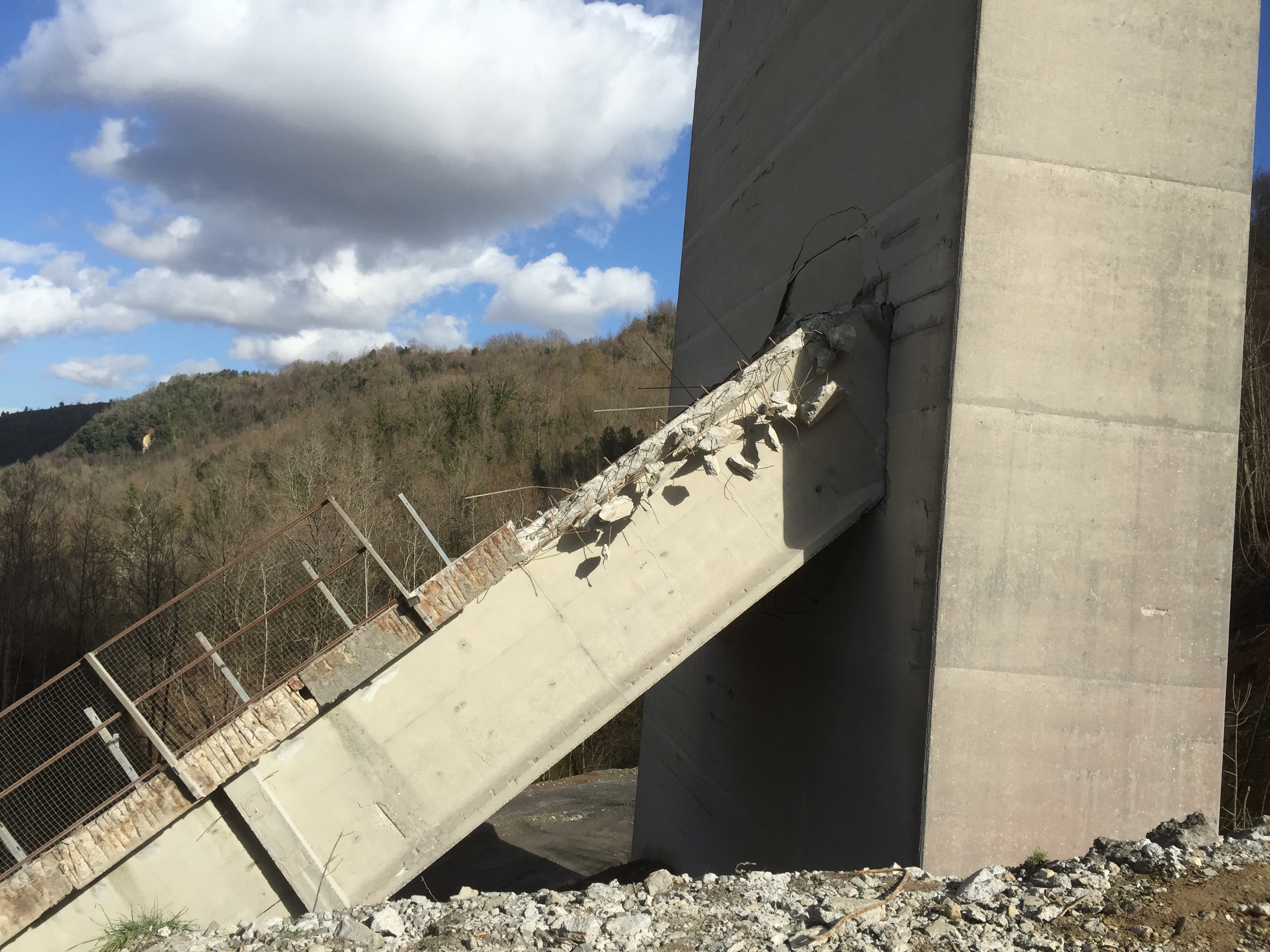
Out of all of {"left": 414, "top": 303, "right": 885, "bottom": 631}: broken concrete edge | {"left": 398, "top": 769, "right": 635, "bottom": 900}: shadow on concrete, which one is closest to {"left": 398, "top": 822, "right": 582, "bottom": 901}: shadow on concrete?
{"left": 398, "top": 769, "right": 635, "bottom": 900}: shadow on concrete

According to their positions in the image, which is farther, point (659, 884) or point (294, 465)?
point (294, 465)

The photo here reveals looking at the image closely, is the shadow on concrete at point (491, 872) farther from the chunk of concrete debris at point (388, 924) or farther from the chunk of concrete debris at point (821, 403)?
the chunk of concrete debris at point (821, 403)

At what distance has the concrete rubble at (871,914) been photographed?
3076 millimetres

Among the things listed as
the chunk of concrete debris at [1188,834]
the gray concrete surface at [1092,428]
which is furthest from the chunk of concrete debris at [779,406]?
the chunk of concrete debris at [1188,834]

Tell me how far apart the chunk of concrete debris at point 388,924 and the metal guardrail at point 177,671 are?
346cm

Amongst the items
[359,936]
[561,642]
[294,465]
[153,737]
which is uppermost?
[294,465]

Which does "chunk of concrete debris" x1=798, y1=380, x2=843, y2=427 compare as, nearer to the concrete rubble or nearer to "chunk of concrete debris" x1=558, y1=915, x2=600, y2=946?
the concrete rubble

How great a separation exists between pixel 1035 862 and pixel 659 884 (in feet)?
5.88

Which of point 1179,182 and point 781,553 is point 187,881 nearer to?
point 781,553

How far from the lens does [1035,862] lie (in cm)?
395

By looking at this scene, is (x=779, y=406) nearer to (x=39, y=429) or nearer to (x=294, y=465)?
(x=294, y=465)

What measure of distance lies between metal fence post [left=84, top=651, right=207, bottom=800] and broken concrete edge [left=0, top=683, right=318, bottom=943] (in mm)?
31

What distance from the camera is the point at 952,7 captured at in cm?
472

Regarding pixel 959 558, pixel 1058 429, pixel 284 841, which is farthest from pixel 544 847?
pixel 1058 429
